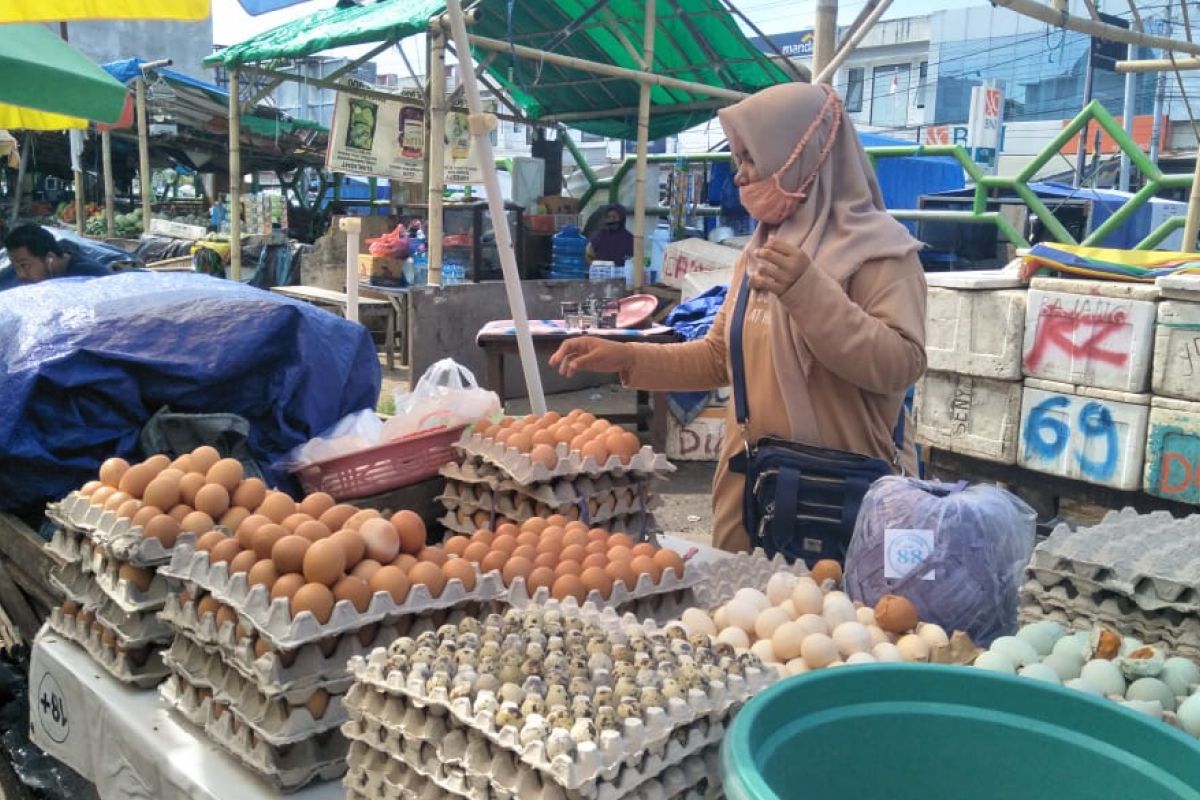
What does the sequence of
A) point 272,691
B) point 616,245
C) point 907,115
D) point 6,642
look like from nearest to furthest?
point 272,691 → point 6,642 → point 616,245 → point 907,115

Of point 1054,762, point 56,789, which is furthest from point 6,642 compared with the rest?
point 1054,762

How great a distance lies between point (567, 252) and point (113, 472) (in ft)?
29.1

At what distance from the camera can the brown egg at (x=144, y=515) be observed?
2145mm

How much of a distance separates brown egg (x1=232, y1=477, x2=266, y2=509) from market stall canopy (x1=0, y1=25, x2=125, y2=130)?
304 cm

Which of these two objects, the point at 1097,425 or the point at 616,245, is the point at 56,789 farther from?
the point at 616,245

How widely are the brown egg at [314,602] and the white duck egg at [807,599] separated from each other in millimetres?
899

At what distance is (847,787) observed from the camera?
1224 millimetres

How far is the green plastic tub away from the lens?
1149 millimetres

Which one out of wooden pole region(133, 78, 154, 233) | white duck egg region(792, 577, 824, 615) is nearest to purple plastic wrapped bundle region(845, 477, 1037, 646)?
white duck egg region(792, 577, 824, 615)

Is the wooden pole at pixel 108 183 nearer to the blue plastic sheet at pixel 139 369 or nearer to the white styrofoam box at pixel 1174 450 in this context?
the blue plastic sheet at pixel 139 369

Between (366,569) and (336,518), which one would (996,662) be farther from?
(336,518)

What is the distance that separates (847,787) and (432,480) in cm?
196

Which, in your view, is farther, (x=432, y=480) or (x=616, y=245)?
(x=616, y=245)

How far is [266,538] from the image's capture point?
190cm
